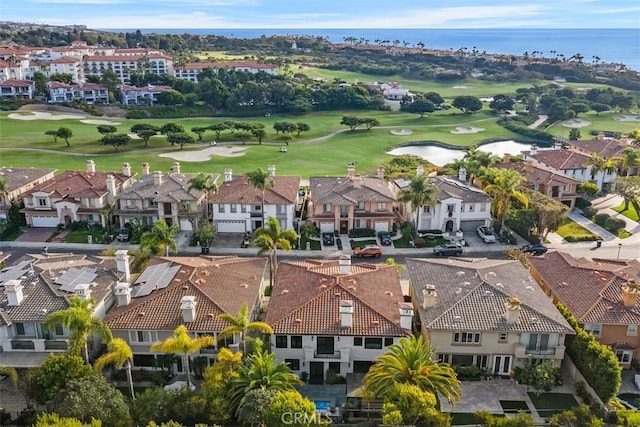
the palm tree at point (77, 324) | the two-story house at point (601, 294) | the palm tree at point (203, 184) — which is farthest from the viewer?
the palm tree at point (203, 184)

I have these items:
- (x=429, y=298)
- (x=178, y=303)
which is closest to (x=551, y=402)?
(x=429, y=298)

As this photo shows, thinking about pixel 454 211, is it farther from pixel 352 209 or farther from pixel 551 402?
pixel 551 402

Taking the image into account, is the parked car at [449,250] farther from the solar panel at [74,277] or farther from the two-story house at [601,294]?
the solar panel at [74,277]

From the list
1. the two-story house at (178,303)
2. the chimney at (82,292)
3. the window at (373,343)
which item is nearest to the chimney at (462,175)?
the two-story house at (178,303)

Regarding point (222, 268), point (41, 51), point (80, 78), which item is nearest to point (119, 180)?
point (222, 268)

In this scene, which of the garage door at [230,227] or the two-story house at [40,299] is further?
the garage door at [230,227]

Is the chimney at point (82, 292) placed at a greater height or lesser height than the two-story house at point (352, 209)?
greater

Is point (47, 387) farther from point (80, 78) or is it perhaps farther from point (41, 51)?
point (41, 51)

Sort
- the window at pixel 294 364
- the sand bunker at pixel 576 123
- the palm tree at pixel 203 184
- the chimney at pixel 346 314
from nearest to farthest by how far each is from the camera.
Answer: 1. the chimney at pixel 346 314
2. the window at pixel 294 364
3. the palm tree at pixel 203 184
4. the sand bunker at pixel 576 123

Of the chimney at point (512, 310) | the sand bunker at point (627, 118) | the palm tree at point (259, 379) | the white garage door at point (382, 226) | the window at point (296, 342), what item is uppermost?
the sand bunker at point (627, 118)
